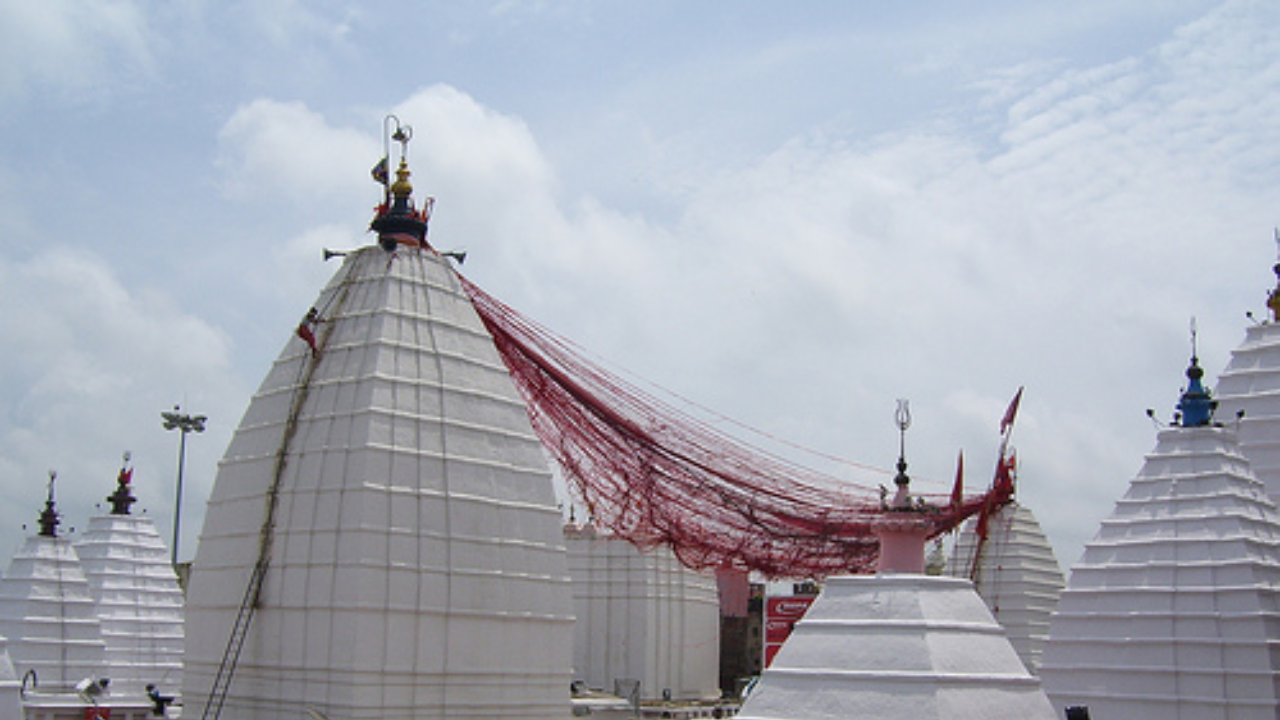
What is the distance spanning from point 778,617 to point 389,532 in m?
24.8

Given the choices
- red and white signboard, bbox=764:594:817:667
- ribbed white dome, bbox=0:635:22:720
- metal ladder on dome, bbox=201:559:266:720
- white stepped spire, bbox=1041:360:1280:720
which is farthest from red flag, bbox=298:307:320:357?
red and white signboard, bbox=764:594:817:667

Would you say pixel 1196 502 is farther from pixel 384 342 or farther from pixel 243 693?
pixel 243 693

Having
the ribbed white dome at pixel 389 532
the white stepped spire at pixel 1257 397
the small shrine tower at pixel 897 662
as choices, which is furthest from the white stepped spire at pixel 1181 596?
the ribbed white dome at pixel 389 532

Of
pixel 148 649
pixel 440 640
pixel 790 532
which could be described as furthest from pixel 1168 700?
pixel 148 649

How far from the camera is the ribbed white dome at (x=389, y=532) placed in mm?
25562

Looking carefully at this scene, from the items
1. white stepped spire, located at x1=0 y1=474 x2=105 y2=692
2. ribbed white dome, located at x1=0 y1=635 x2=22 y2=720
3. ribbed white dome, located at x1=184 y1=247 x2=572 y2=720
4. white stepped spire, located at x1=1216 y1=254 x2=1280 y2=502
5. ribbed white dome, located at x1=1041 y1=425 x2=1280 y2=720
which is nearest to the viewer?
ribbed white dome, located at x1=184 y1=247 x2=572 y2=720

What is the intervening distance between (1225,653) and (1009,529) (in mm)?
18077

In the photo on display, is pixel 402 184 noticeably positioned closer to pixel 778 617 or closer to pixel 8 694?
pixel 8 694

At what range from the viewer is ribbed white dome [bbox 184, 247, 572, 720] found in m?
25.6

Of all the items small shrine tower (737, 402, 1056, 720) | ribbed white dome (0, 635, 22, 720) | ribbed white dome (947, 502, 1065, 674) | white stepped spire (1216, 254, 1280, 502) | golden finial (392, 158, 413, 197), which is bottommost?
ribbed white dome (0, 635, 22, 720)

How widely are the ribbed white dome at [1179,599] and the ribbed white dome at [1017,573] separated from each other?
47.8 feet

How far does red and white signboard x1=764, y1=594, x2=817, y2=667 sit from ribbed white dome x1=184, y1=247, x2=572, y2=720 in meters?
19.7

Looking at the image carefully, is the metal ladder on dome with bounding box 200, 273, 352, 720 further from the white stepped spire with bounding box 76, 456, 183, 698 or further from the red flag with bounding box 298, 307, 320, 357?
the white stepped spire with bounding box 76, 456, 183, 698

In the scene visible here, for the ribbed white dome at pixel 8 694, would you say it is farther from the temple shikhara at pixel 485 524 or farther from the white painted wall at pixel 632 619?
the white painted wall at pixel 632 619
